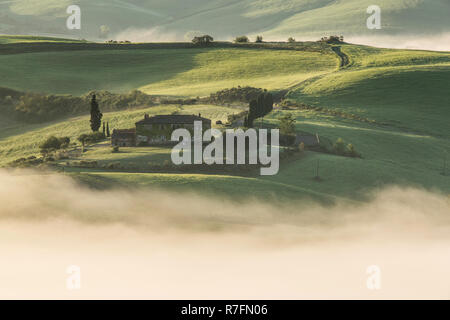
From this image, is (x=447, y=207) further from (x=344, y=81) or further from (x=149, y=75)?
(x=149, y=75)

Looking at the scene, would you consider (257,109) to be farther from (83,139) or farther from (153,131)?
(83,139)

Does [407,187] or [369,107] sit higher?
[369,107]

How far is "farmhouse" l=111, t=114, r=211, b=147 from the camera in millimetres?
112188

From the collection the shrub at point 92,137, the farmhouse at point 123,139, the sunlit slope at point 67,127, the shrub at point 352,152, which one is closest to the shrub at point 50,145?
the shrub at point 92,137

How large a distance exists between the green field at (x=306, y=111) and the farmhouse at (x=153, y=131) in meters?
3.50

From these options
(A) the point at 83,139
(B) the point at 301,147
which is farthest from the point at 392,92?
(A) the point at 83,139

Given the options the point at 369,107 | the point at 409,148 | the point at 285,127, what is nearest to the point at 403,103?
the point at 369,107

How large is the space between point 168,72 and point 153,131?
76.8 meters

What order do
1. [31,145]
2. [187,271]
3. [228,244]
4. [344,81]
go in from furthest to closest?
[344,81], [31,145], [228,244], [187,271]

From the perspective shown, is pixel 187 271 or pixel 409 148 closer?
pixel 187 271

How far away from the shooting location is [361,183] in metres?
97.8
